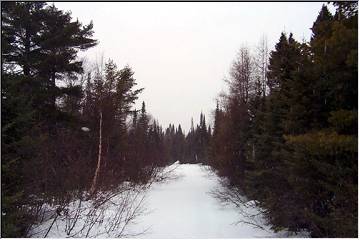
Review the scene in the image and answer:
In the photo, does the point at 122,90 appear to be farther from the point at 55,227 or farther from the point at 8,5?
the point at 55,227

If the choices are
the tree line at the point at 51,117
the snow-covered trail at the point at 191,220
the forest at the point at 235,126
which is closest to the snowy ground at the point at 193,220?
the snow-covered trail at the point at 191,220

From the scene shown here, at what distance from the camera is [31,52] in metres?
14.6

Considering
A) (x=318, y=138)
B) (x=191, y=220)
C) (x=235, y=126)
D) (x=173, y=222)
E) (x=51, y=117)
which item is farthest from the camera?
(x=235, y=126)

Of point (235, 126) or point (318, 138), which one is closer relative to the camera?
point (318, 138)

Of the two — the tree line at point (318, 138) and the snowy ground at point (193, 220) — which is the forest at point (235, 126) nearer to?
the tree line at point (318, 138)

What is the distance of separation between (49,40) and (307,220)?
35.0 ft

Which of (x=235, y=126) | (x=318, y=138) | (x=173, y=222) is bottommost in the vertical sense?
(x=173, y=222)

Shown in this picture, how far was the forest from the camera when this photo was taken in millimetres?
7270

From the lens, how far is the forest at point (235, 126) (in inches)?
286

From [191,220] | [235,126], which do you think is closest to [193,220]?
[191,220]

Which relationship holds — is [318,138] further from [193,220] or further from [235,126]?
[235,126]

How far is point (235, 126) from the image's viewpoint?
792 inches

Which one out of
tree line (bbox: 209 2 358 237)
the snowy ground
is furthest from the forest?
the snowy ground

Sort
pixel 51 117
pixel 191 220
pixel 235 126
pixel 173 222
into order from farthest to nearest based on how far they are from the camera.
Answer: pixel 235 126 < pixel 51 117 < pixel 191 220 < pixel 173 222
